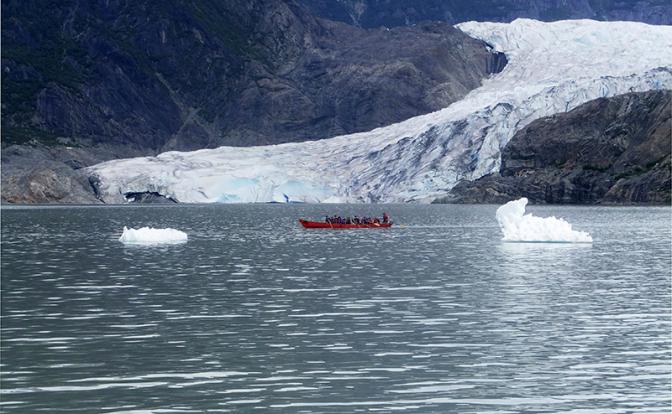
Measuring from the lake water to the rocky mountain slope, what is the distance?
108 meters

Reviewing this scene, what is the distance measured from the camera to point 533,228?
82938 mm

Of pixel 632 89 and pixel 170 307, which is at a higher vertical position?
pixel 632 89

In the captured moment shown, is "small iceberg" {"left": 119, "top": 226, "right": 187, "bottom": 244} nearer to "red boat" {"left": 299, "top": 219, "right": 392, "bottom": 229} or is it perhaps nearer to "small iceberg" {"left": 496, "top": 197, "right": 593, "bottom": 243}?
"small iceberg" {"left": 496, "top": 197, "right": 593, "bottom": 243}

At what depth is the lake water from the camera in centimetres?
2822

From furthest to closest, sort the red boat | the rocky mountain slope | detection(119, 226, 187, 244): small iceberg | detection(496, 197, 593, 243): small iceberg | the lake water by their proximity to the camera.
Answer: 1. the rocky mountain slope
2. the red boat
3. detection(119, 226, 187, 244): small iceberg
4. detection(496, 197, 593, 243): small iceberg
5. the lake water

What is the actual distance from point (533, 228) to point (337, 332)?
4688 cm

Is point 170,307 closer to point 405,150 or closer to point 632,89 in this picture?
point 405,150

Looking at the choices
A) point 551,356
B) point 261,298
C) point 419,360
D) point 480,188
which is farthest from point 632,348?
point 480,188

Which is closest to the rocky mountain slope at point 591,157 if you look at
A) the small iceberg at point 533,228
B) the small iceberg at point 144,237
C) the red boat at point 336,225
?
the red boat at point 336,225

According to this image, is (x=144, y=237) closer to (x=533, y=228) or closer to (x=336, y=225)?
(x=533, y=228)

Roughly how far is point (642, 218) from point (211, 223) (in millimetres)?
41417

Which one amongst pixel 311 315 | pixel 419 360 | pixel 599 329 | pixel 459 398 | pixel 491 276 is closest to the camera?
pixel 459 398

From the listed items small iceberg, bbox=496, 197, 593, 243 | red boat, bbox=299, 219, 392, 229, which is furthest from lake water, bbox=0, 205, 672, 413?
red boat, bbox=299, 219, 392, 229

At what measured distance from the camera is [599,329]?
38062mm
